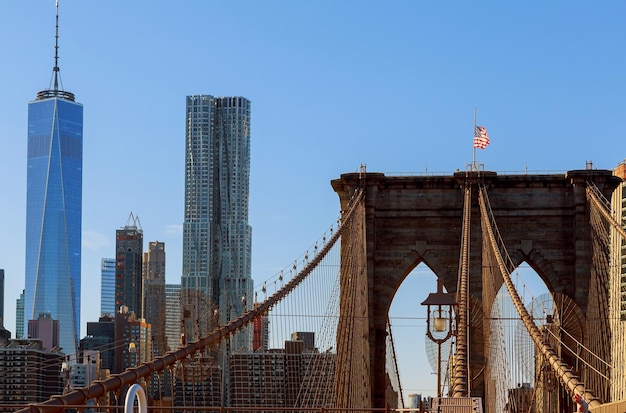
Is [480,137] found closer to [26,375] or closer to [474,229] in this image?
[474,229]

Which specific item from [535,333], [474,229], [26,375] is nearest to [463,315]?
[535,333]

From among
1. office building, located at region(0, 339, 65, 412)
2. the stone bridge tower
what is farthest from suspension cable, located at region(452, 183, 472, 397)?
office building, located at region(0, 339, 65, 412)

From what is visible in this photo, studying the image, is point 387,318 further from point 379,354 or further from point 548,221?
point 548,221

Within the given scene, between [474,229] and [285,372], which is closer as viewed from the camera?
[474,229]

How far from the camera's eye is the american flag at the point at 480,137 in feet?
172

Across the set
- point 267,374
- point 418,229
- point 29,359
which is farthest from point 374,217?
point 29,359

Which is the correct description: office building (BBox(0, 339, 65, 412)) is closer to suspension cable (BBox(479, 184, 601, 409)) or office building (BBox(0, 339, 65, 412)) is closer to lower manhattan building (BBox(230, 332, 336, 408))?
lower manhattan building (BBox(230, 332, 336, 408))

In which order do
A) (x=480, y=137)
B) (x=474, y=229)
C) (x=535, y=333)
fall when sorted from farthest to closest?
(x=480, y=137)
(x=474, y=229)
(x=535, y=333)

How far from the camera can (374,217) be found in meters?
47.6

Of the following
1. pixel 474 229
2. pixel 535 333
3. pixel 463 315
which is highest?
pixel 474 229

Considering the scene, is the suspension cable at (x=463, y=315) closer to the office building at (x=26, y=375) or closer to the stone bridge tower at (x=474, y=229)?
the stone bridge tower at (x=474, y=229)

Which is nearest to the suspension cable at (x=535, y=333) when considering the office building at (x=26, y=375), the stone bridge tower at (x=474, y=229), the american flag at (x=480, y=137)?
the stone bridge tower at (x=474, y=229)

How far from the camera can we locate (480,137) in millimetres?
52906

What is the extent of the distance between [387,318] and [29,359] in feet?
335
